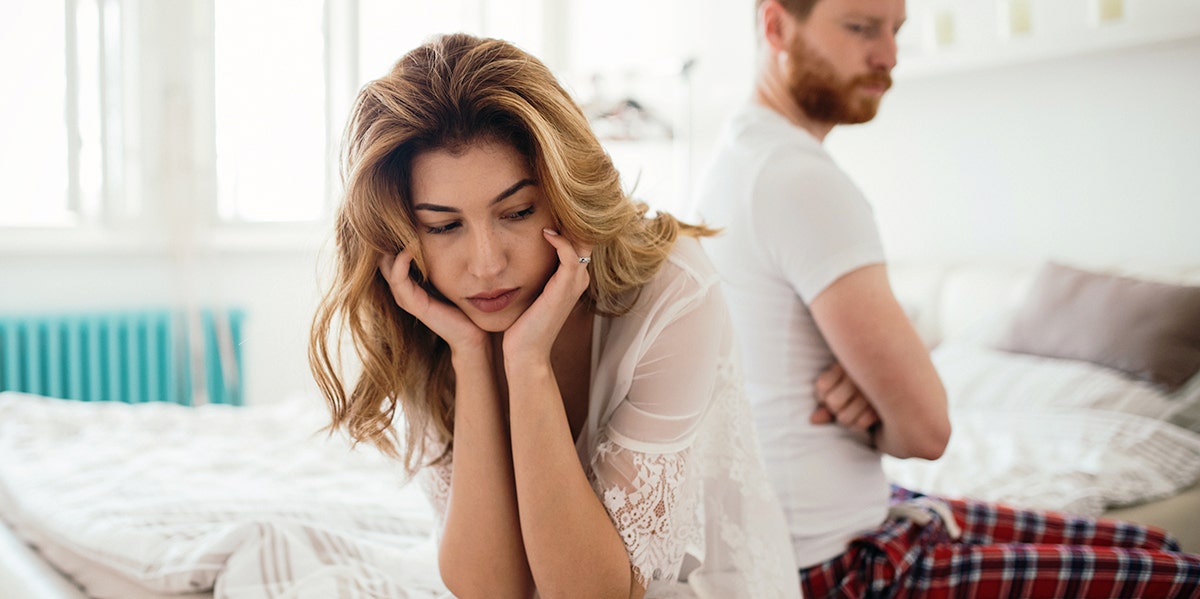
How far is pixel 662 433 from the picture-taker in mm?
1065

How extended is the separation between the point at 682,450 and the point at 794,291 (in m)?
0.35

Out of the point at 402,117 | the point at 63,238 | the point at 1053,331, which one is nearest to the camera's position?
the point at 402,117

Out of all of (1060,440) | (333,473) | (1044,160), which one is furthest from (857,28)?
(1044,160)

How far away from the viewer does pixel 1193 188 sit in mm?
2475

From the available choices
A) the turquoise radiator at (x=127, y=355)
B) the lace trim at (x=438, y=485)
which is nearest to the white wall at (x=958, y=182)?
the turquoise radiator at (x=127, y=355)

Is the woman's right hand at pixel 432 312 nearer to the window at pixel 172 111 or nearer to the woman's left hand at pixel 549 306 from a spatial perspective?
the woman's left hand at pixel 549 306


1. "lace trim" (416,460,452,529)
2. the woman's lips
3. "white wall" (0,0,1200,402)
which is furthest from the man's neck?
"white wall" (0,0,1200,402)

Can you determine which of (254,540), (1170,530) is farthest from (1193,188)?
(254,540)

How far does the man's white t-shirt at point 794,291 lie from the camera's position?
1.26 metres

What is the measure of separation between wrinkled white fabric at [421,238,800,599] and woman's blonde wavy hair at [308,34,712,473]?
0.18 feet

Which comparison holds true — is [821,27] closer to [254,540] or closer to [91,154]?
[254,540]

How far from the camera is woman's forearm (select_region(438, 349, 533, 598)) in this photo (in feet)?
3.65

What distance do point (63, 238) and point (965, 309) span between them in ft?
10.7

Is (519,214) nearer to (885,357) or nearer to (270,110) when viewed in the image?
(885,357)
